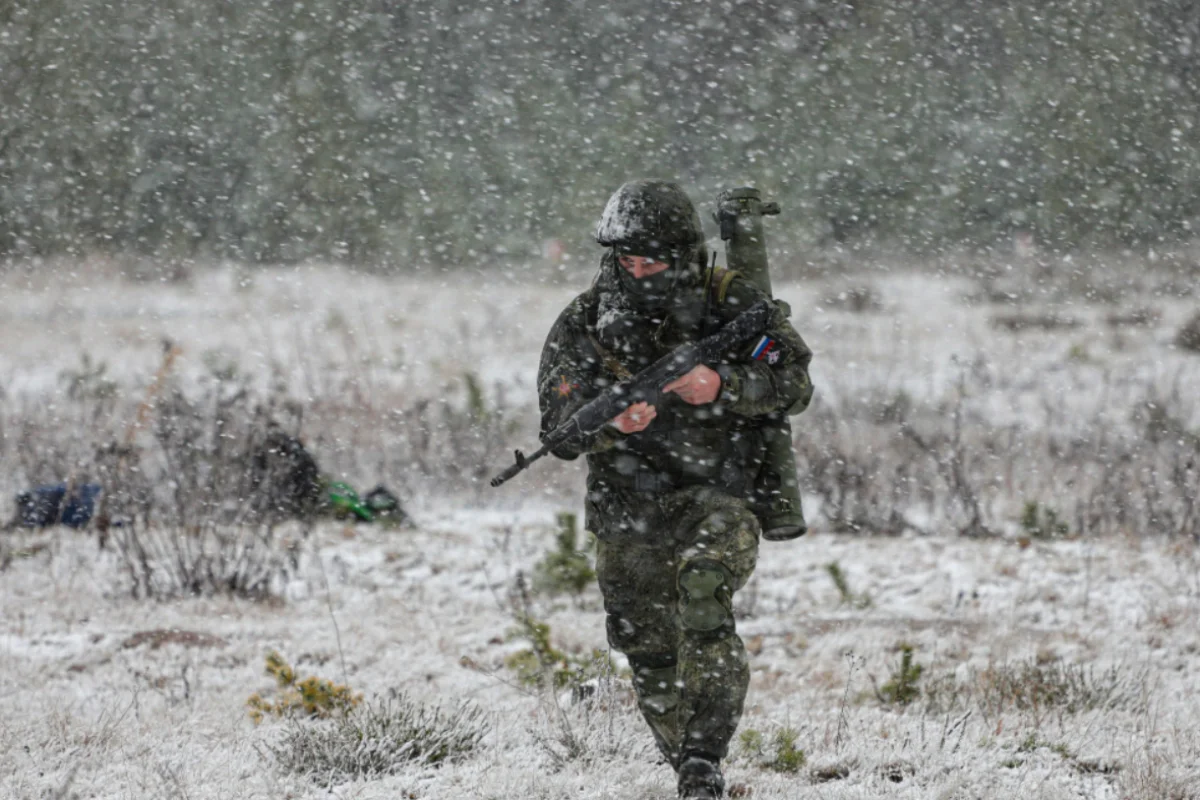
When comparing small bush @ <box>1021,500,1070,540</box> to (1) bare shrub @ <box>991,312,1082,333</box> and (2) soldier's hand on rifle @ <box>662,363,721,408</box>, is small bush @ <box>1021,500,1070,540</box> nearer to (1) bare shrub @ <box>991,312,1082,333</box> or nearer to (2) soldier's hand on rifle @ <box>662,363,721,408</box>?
(2) soldier's hand on rifle @ <box>662,363,721,408</box>

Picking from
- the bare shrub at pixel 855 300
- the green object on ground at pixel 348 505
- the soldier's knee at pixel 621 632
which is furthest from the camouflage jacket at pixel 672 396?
the bare shrub at pixel 855 300

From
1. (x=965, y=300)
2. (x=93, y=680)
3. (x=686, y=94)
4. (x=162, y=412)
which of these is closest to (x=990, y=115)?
(x=686, y=94)

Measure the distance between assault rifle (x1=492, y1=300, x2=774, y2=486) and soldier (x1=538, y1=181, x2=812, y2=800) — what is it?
0.12 feet

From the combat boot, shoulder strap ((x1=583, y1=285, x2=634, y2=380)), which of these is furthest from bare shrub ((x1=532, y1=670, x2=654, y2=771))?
shoulder strap ((x1=583, y1=285, x2=634, y2=380))

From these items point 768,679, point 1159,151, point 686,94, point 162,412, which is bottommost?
point 768,679

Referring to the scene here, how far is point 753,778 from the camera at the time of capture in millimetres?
3861

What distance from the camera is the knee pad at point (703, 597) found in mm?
3438

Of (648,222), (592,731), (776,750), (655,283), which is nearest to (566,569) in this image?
(592,731)

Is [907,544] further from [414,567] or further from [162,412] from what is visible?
[162,412]

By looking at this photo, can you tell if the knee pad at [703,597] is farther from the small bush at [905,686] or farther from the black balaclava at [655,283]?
the small bush at [905,686]

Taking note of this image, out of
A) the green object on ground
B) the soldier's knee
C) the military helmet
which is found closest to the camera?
the military helmet

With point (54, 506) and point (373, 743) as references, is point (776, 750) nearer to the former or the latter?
point (373, 743)

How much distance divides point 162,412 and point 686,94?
22134 millimetres

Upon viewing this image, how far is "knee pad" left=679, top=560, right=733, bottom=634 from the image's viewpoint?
3.44 meters
